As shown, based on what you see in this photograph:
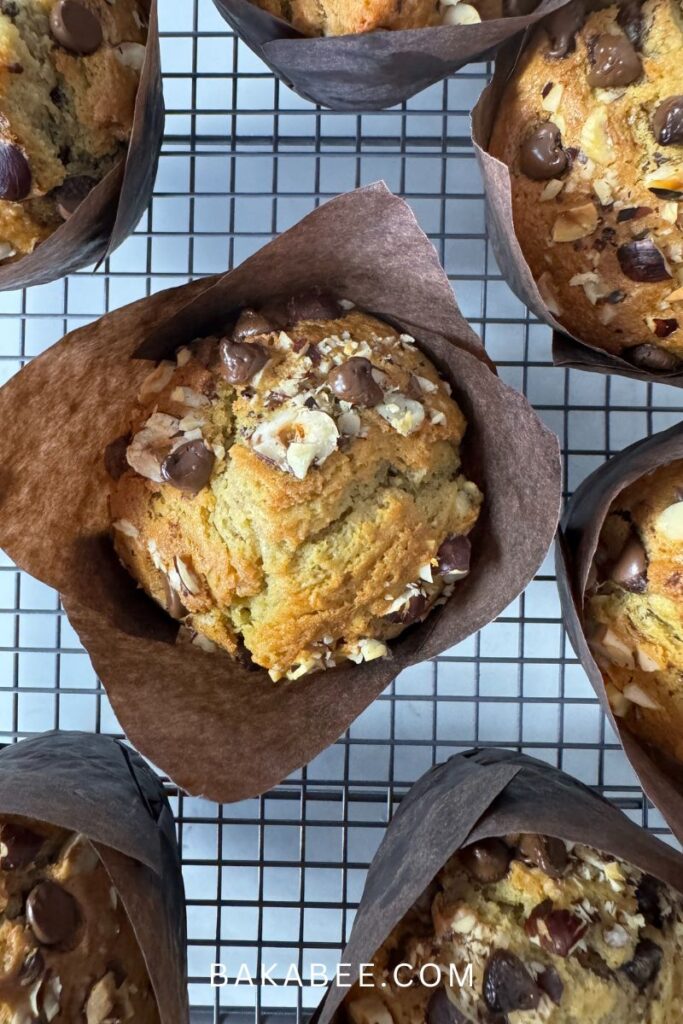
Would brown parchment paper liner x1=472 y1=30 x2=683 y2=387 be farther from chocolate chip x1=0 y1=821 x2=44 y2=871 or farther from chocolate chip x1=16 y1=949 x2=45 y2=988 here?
chocolate chip x1=16 y1=949 x2=45 y2=988

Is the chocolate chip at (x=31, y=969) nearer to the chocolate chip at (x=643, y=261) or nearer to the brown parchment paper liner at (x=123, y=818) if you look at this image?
the brown parchment paper liner at (x=123, y=818)

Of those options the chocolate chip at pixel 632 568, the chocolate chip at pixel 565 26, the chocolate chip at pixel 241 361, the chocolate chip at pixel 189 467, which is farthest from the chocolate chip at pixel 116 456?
the chocolate chip at pixel 565 26

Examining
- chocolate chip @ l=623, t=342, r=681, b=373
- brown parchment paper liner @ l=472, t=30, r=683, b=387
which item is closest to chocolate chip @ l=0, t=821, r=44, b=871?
brown parchment paper liner @ l=472, t=30, r=683, b=387

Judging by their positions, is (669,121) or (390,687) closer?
(669,121)

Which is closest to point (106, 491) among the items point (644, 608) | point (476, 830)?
point (476, 830)

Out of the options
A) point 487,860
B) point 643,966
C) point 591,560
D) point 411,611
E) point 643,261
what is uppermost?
point 643,261

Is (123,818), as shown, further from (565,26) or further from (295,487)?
(565,26)
